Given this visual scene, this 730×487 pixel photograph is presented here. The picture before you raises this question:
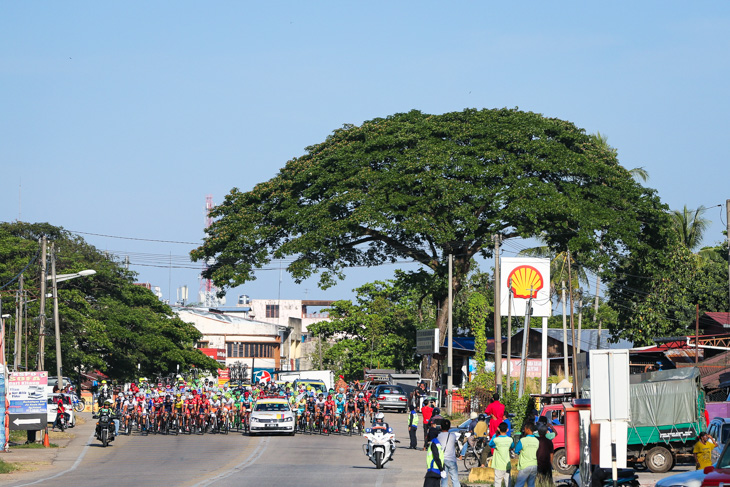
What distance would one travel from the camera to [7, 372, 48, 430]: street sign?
101 ft

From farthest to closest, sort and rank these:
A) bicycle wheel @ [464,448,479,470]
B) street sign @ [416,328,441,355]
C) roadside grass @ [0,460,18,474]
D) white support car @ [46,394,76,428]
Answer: street sign @ [416,328,441,355] → white support car @ [46,394,76,428] → bicycle wheel @ [464,448,479,470] → roadside grass @ [0,460,18,474]

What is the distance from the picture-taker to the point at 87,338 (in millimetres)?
61312

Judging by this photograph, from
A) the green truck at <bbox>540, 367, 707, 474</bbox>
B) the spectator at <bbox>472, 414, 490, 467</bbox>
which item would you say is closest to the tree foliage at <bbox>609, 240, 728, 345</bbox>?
the green truck at <bbox>540, 367, 707, 474</bbox>

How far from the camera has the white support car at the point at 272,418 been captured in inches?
1410

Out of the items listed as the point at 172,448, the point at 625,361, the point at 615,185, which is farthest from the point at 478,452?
the point at 615,185

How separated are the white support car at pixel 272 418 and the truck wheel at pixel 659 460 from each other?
580 inches

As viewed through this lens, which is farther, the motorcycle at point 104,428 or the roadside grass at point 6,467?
the motorcycle at point 104,428

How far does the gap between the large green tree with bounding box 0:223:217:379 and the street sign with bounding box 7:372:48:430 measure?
28483 millimetres

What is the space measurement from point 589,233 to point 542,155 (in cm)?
461

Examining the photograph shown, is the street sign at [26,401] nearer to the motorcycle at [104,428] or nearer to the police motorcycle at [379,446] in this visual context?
the motorcycle at [104,428]

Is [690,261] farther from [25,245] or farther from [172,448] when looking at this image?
[25,245]

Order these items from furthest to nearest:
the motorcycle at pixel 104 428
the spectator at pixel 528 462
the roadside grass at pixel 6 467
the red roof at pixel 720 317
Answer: the red roof at pixel 720 317, the motorcycle at pixel 104 428, the roadside grass at pixel 6 467, the spectator at pixel 528 462

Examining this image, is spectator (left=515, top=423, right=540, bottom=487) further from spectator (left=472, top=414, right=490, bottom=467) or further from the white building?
the white building

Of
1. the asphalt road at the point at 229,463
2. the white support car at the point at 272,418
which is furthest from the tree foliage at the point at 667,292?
the white support car at the point at 272,418
